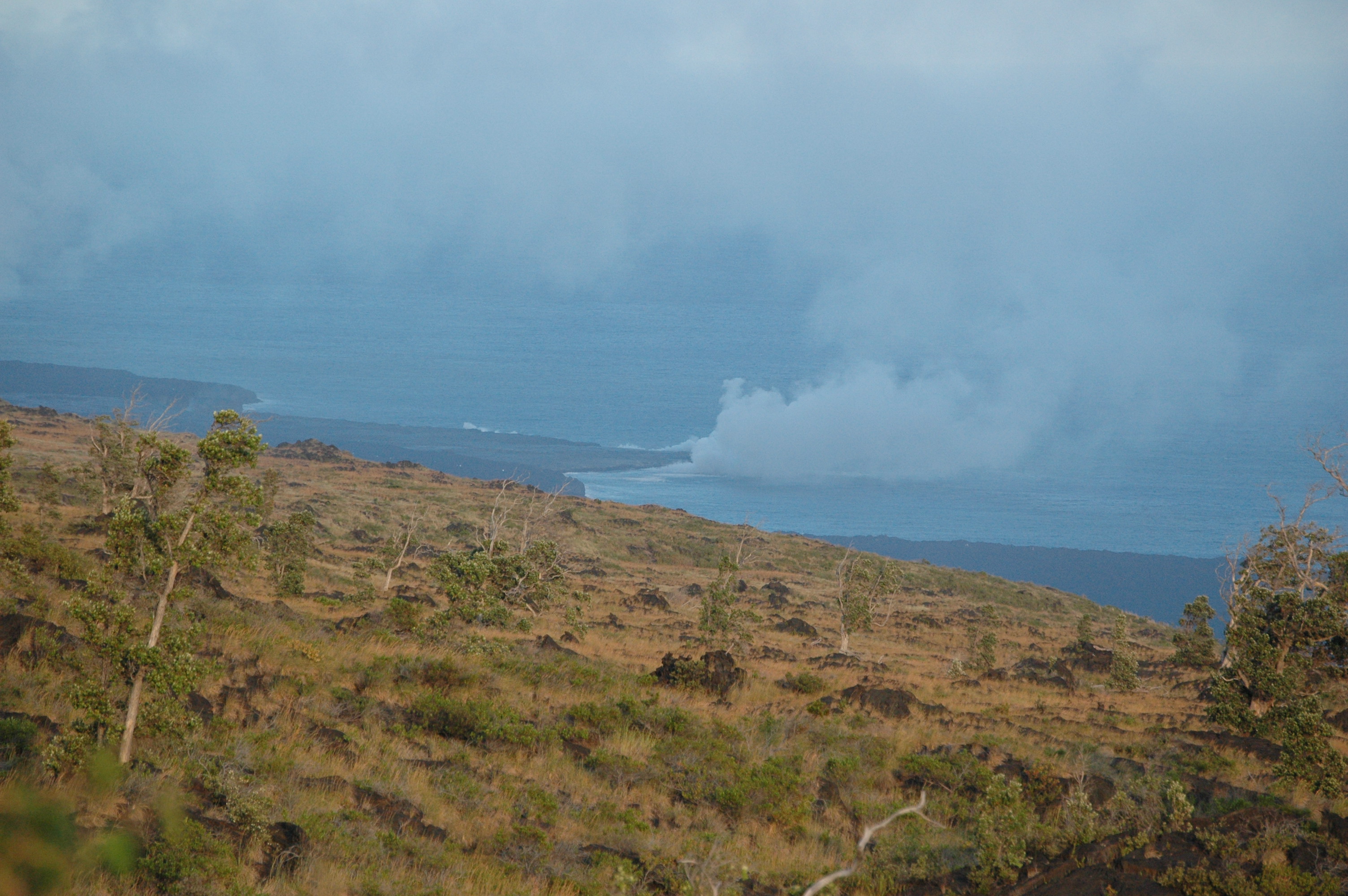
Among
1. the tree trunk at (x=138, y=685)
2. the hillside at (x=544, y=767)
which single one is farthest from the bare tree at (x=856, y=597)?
the tree trunk at (x=138, y=685)

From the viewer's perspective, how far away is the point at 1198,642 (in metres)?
32.6

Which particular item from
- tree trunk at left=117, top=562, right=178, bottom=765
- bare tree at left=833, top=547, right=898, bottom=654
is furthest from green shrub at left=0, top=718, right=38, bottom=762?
bare tree at left=833, top=547, right=898, bottom=654

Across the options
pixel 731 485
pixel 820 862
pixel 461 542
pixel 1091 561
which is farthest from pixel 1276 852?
pixel 731 485

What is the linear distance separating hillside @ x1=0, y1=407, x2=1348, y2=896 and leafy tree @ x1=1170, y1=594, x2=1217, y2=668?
658 centimetres

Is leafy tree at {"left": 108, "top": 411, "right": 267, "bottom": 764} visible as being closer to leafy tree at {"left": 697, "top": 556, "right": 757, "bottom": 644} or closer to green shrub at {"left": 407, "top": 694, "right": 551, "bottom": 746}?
green shrub at {"left": 407, "top": 694, "right": 551, "bottom": 746}

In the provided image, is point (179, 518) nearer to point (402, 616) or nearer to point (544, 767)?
point (544, 767)

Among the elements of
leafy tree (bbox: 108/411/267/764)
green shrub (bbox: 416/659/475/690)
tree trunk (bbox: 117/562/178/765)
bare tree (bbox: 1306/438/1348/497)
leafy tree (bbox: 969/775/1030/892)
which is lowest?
green shrub (bbox: 416/659/475/690)

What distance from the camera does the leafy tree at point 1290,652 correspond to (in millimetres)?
11531

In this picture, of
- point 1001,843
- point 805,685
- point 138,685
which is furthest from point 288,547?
point 1001,843

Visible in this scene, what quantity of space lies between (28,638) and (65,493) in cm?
4772

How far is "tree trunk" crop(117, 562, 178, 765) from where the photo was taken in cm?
755

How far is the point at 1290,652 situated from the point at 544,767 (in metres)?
20.6

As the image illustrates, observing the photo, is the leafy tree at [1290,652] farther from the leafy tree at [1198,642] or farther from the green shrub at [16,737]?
the green shrub at [16,737]

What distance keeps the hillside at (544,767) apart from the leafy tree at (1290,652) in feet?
2.71
